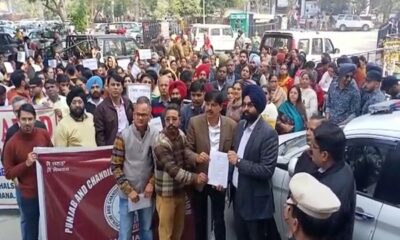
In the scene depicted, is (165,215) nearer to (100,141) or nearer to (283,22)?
(100,141)

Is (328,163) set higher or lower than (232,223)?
higher

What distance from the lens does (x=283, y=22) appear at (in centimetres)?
3934

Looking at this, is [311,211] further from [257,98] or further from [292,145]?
[292,145]

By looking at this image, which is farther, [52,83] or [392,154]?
[52,83]

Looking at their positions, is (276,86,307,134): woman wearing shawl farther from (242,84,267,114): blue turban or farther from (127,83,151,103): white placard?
(242,84,267,114): blue turban

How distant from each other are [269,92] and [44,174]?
402 cm

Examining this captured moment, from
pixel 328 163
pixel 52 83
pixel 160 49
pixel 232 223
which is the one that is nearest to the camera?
pixel 328 163

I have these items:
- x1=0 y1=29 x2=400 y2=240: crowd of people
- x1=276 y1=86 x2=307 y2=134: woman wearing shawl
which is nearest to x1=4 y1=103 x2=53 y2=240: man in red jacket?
x1=0 y1=29 x2=400 y2=240: crowd of people

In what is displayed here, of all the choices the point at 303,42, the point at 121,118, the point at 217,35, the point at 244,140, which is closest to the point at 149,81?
the point at 121,118

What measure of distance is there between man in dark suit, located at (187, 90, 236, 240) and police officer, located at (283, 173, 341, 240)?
97.5 inches

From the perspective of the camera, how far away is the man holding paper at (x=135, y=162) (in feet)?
15.1

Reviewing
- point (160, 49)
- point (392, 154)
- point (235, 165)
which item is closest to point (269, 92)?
point (235, 165)

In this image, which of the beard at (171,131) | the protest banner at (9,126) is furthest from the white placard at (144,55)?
the beard at (171,131)

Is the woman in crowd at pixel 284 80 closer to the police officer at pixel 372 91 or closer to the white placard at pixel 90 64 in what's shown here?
the police officer at pixel 372 91
